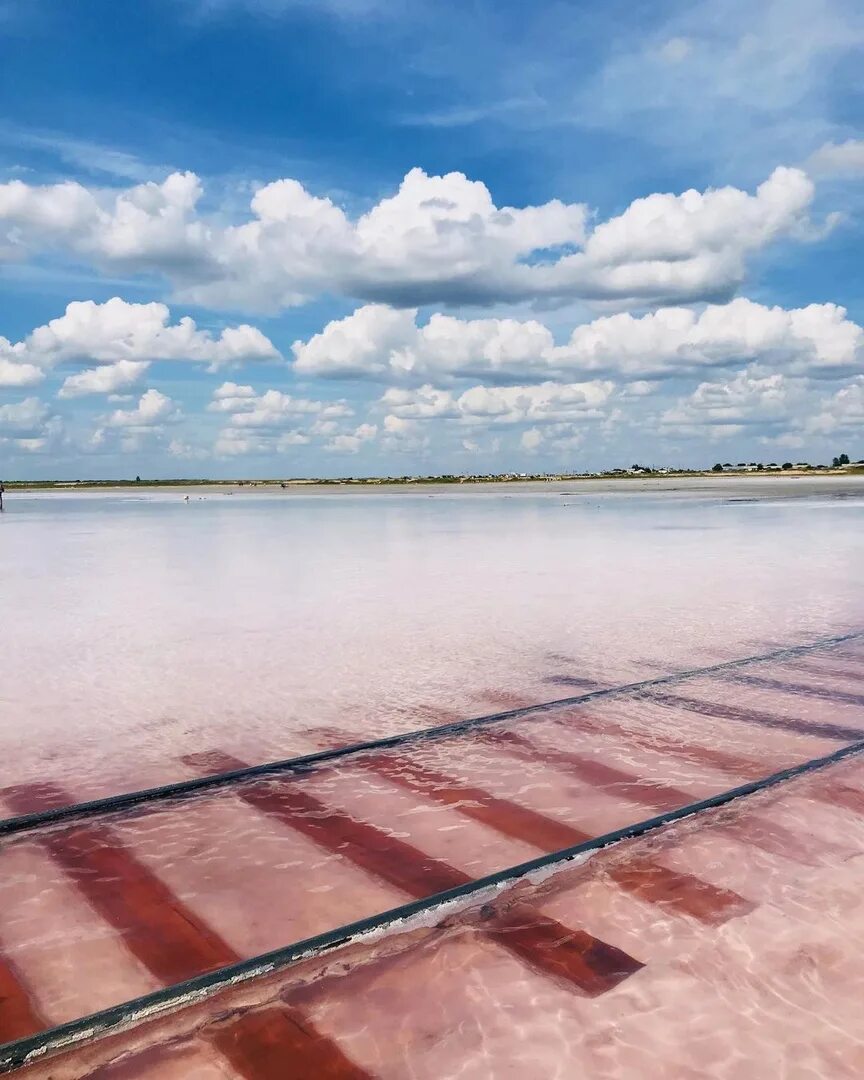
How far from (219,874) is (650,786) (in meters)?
2.57

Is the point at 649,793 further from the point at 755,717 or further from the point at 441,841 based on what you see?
the point at 755,717

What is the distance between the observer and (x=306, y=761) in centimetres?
587

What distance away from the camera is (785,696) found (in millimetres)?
7316

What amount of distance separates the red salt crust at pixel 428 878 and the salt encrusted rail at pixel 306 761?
0.24m

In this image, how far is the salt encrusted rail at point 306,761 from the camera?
497 centimetres

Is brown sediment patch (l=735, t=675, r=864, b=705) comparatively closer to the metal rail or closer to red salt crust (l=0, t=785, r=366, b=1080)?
the metal rail

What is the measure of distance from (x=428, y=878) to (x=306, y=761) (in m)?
1.91

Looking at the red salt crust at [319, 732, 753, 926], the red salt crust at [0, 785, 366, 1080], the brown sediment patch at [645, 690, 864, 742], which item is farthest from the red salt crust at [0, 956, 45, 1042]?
the brown sediment patch at [645, 690, 864, 742]

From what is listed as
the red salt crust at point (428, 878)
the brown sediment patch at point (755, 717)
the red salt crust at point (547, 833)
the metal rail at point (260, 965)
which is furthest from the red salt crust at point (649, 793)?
the brown sediment patch at point (755, 717)

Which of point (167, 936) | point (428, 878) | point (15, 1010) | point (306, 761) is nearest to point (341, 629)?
point (306, 761)

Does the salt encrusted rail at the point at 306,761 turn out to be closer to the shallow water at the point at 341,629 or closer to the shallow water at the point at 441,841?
the shallow water at the point at 441,841

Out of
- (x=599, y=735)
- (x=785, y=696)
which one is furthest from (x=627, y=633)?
(x=599, y=735)

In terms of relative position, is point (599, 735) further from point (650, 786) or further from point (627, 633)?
point (627, 633)

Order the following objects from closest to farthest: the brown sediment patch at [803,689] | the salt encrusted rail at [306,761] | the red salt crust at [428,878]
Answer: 1. the red salt crust at [428,878]
2. the salt encrusted rail at [306,761]
3. the brown sediment patch at [803,689]
